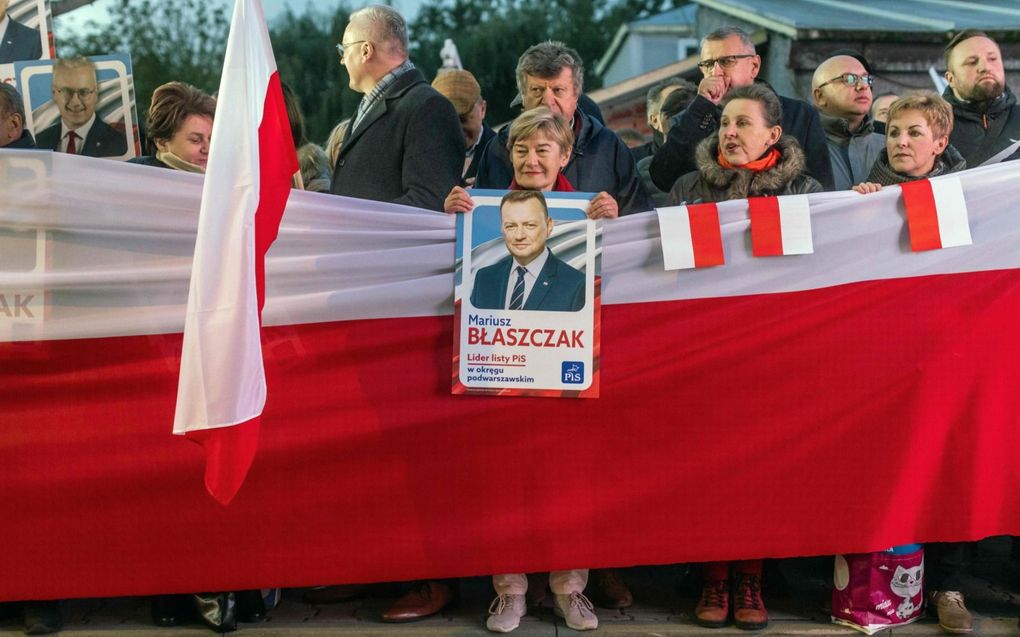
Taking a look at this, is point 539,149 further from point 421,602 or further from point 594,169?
point 421,602

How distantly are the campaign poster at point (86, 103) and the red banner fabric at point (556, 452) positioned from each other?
115 cm

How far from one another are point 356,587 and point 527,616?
72 centimetres

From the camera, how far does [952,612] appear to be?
16.6 feet

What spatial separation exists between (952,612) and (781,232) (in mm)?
1540

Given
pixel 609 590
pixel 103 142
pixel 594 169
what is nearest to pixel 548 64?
pixel 594 169

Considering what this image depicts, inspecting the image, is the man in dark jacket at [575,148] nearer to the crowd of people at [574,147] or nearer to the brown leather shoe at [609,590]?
the crowd of people at [574,147]

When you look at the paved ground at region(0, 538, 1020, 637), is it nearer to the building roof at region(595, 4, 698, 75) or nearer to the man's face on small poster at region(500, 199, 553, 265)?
the man's face on small poster at region(500, 199, 553, 265)

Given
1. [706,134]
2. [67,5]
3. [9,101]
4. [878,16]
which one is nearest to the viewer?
[9,101]

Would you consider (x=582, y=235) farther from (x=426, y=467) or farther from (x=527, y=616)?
(x=527, y=616)

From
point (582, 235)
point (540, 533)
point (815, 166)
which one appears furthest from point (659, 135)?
point (540, 533)

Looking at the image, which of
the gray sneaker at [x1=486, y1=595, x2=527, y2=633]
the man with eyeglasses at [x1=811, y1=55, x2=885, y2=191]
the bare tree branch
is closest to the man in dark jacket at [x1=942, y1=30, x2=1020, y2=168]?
the man with eyeglasses at [x1=811, y1=55, x2=885, y2=191]

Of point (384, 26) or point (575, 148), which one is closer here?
point (575, 148)

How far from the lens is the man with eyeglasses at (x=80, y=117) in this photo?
5586 millimetres

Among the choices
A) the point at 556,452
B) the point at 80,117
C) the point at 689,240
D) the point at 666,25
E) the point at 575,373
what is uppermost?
the point at 666,25
